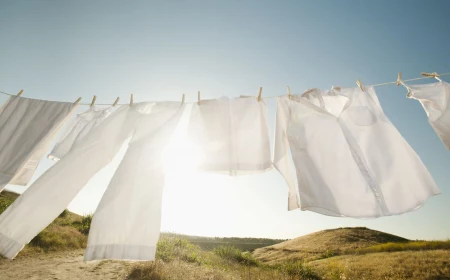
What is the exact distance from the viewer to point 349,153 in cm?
271

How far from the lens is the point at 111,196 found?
2.46 m

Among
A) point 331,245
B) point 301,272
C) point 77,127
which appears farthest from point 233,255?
point 77,127

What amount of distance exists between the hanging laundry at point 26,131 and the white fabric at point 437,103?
4.57 metres

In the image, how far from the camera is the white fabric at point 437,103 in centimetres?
285

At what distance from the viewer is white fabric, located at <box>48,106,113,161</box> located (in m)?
3.72

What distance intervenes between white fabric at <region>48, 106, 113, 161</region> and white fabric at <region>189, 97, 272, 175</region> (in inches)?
61.4

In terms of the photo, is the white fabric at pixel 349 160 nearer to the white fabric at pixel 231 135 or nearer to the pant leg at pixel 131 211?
the white fabric at pixel 231 135

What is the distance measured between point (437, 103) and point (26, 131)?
5.20m

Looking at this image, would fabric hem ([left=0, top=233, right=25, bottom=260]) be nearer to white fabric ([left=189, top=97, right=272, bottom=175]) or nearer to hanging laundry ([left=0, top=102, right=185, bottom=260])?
hanging laundry ([left=0, top=102, right=185, bottom=260])

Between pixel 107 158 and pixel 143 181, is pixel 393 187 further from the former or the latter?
pixel 107 158

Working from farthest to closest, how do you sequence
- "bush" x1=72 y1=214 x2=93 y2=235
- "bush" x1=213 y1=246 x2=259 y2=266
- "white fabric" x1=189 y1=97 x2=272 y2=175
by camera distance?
1. "bush" x1=213 y1=246 x2=259 y2=266
2. "bush" x1=72 y1=214 x2=93 y2=235
3. "white fabric" x1=189 y1=97 x2=272 y2=175

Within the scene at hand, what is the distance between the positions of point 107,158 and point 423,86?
3.79 m

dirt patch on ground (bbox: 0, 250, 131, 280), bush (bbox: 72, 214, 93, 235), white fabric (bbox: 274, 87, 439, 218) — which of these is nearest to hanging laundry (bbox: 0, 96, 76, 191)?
white fabric (bbox: 274, 87, 439, 218)

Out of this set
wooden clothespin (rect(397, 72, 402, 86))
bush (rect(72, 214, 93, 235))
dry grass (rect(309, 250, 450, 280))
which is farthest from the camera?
bush (rect(72, 214, 93, 235))
